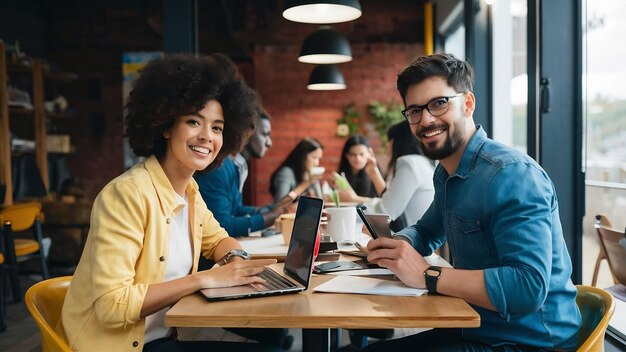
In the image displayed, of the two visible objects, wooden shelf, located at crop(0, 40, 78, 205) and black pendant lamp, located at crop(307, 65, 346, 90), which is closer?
wooden shelf, located at crop(0, 40, 78, 205)

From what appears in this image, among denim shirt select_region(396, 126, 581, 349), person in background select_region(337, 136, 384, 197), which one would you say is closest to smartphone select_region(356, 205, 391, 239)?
denim shirt select_region(396, 126, 581, 349)

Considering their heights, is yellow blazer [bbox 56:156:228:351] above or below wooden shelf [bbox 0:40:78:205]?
below

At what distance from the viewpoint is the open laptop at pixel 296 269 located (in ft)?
4.72

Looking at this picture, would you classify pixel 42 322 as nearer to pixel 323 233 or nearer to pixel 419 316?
pixel 419 316

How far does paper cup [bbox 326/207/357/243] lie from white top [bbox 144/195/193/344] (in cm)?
72

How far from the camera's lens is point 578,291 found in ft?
5.56

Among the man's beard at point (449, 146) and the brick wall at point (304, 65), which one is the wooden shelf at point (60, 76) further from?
the man's beard at point (449, 146)

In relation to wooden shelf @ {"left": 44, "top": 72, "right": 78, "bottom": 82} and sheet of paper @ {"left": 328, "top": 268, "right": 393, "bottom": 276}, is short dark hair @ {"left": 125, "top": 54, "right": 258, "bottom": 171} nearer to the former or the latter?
sheet of paper @ {"left": 328, "top": 268, "right": 393, "bottom": 276}

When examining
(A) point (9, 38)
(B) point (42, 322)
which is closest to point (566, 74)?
(B) point (42, 322)

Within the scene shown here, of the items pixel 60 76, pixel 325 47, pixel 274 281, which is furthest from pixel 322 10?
pixel 60 76

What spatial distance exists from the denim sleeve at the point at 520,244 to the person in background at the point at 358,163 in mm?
2891

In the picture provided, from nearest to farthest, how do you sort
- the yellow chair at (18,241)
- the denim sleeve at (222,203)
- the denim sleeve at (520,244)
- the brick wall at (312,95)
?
the denim sleeve at (520,244) → the denim sleeve at (222,203) → the yellow chair at (18,241) → the brick wall at (312,95)

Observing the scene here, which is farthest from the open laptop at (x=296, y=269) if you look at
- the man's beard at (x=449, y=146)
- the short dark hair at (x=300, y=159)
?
the short dark hair at (x=300, y=159)

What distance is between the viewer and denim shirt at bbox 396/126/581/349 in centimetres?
134
